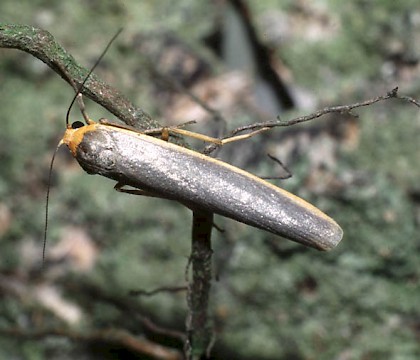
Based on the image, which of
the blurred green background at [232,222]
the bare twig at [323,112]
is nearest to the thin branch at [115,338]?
the blurred green background at [232,222]

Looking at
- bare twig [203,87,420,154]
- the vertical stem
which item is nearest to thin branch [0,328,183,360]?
the vertical stem

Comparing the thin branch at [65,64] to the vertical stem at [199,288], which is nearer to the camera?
the thin branch at [65,64]

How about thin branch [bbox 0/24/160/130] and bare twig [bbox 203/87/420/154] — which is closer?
thin branch [bbox 0/24/160/130]

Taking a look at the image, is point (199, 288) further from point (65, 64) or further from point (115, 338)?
point (115, 338)

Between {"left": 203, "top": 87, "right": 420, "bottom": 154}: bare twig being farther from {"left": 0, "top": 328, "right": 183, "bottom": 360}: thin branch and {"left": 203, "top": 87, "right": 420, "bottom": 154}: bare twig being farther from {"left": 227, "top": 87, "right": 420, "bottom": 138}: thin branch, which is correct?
{"left": 0, "top": 328, "right": 183, "bottom": 360}: thin branch

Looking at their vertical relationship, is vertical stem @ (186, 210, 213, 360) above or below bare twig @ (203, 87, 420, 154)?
below

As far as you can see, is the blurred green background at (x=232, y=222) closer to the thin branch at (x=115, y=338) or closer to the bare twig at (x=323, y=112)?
the thin branch at (x=115, y=338)

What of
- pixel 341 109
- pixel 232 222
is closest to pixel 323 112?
pixel 341 109

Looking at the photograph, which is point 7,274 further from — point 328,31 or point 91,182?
point 328,31
